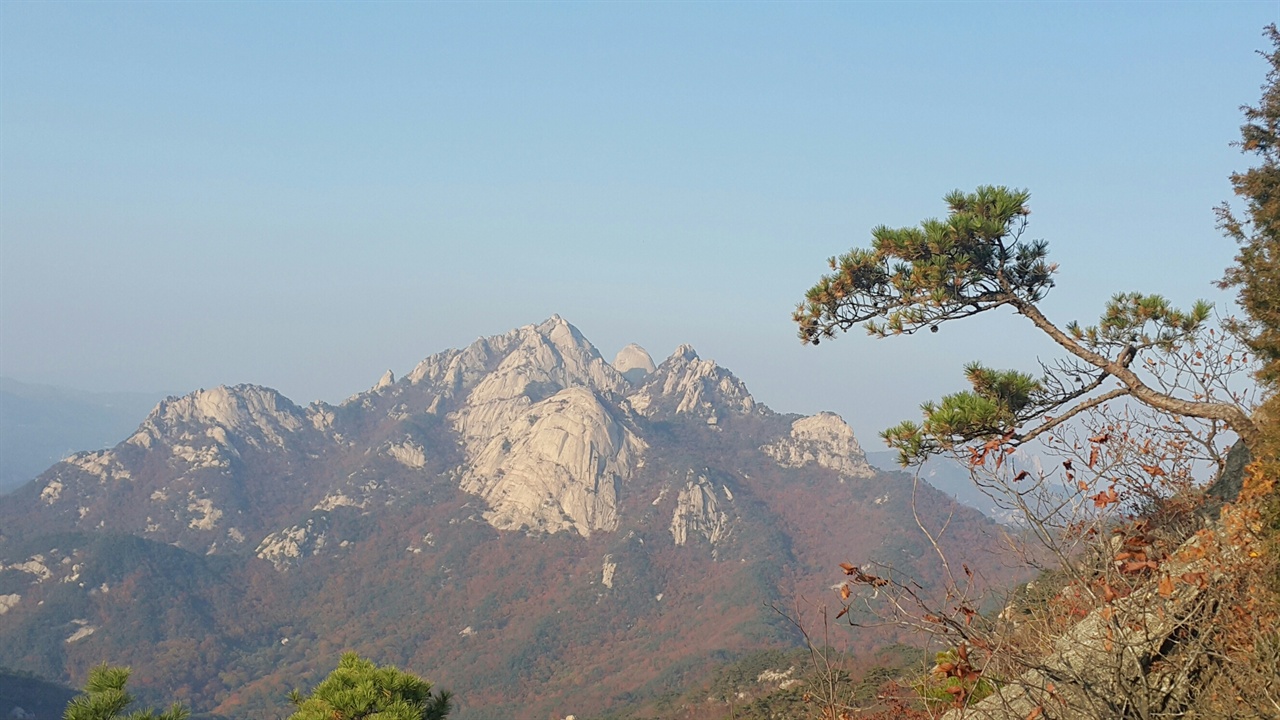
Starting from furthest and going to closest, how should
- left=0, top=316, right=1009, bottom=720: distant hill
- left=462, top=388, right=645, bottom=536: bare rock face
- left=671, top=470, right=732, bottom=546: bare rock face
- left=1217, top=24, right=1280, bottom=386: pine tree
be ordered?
left=462, top=388, right=645, bottom=536: bare rock face → left=671, top=470, right=732, bottom=546: bare rock face → left=0, top=316, right=1009, bottom=720: distant hill → left=1217, top=24, right=1280, bottom=386: pine tree

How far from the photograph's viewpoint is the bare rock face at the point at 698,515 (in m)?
178

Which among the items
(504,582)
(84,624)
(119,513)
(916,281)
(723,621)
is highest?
(119,513)

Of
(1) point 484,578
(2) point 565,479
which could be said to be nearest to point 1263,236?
(1) point 484,578

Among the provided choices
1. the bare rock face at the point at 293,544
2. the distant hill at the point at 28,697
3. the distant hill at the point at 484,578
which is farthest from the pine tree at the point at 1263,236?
the bare rock face at the point at 293,544

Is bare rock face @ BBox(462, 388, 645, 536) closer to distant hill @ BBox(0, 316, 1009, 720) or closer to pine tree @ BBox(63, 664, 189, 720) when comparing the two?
distant hill @ BBox(0, 316, 1009, 720)

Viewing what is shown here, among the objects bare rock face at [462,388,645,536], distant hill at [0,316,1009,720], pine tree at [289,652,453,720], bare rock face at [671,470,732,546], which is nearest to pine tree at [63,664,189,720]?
pine tree at [289,652,453,720]

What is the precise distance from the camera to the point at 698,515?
182 metres

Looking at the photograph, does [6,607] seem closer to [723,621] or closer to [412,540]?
[412,540]

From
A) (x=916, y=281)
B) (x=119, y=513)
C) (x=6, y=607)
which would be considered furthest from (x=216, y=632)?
(x=916, y=281)

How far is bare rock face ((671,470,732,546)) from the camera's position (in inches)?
6998

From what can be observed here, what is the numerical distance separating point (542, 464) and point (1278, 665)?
615 feet

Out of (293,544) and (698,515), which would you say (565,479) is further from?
(293,544)

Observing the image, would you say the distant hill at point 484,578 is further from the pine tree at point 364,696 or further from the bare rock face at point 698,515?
the pine tree at point 364,696

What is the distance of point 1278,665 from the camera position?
6.00 meters
